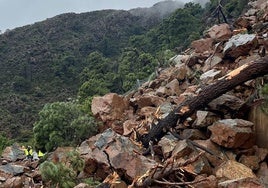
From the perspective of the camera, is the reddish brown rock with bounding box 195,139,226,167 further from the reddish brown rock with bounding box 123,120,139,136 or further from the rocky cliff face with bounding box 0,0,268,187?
the reddish brown rock with bounding box 123,120,139,136

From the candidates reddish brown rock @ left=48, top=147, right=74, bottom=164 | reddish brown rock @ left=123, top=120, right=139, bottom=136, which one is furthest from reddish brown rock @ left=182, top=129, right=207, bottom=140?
reddish brown rock @ left=48, top=147, right=74, bottom=164

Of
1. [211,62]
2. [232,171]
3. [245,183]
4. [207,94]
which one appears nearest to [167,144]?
[207,94]

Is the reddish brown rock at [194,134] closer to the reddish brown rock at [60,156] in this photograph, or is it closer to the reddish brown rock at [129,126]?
the reddish brown rock at [129,126]

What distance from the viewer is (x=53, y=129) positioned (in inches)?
486

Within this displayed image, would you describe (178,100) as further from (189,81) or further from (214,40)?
(214,40)

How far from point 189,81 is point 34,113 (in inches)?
984

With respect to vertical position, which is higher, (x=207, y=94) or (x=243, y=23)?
(x=243, y=23)

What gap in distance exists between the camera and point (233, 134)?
758 centimetres

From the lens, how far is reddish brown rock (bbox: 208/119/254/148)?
299 inches

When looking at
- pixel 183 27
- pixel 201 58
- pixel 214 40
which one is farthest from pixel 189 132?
pixel 183 27

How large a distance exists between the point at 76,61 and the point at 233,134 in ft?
147

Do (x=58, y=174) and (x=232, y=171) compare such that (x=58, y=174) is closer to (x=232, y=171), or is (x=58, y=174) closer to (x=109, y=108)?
(x=232, y=171)

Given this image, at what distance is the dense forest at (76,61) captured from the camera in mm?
12773

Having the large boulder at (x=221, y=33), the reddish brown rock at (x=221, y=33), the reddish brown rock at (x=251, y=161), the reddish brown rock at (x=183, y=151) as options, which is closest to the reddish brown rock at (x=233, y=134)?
the reddish brown rock at (x=251, y=161)
